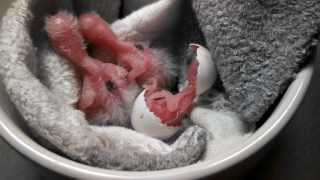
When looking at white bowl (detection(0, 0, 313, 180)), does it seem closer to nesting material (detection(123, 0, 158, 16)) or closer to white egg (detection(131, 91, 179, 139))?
white egg (detection(131, 91, 179, 139))

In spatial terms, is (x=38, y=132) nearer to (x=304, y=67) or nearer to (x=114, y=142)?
(x=114, y=142)

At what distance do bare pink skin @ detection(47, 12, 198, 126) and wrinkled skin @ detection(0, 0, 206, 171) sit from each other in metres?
0.03

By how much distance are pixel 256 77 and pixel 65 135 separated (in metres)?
0.20

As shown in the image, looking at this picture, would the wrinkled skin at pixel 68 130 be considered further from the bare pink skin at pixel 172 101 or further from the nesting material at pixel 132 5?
the nesting material at pixel 132 5

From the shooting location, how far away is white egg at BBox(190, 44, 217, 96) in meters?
0.63

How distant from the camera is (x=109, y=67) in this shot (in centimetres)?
66

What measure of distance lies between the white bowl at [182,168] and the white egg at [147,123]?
9cm

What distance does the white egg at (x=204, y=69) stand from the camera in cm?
63

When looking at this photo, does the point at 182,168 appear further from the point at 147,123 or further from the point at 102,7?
the point at 102,7

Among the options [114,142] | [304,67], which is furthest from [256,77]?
[114,142]

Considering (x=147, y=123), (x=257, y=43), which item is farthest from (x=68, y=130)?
(x=257, y=43)

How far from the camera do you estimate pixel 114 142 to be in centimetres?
58

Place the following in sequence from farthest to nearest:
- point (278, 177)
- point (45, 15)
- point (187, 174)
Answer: point (278, 177)
point (45, 15)
point (187, 174)

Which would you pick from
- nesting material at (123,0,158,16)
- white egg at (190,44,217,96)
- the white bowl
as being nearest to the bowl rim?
the white bowl
